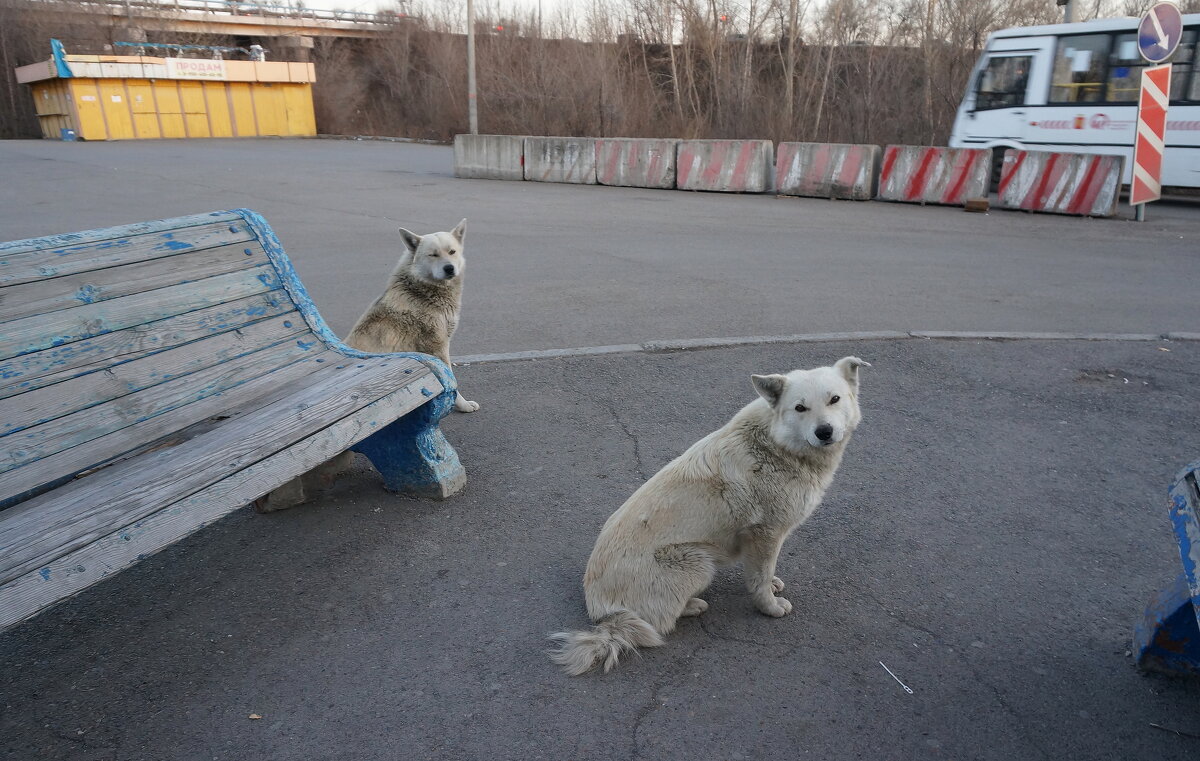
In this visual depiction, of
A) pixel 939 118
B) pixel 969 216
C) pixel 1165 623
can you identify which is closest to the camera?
pixel 1165 623

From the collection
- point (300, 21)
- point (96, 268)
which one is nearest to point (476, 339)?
point (96, 268)

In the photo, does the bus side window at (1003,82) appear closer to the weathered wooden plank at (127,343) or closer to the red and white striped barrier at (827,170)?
the red and white striped barrier at (827,170)

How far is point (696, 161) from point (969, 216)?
5.88m

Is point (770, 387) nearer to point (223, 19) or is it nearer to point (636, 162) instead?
point (636, 162)

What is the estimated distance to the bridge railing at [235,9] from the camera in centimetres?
4641

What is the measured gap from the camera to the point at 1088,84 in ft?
55.2

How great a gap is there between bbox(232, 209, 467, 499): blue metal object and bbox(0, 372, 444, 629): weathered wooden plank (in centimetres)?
49

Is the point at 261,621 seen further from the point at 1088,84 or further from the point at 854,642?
the point at 1088,84

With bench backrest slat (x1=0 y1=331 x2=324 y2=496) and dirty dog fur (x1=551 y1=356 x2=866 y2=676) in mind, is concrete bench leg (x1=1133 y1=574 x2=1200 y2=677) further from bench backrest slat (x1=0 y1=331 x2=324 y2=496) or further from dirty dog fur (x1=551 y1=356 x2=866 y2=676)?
bench backrest slat (x1=0 y1=331 x2=324 y2=496)

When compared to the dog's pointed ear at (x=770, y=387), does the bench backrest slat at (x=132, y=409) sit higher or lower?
lower

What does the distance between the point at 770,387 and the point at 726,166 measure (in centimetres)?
1468

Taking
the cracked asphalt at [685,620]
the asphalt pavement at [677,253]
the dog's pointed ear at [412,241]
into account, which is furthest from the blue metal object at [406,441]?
the asphalt pavement at [677,253]

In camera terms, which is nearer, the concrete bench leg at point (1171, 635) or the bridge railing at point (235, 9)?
the concrete bench leg at point (1171, 635)

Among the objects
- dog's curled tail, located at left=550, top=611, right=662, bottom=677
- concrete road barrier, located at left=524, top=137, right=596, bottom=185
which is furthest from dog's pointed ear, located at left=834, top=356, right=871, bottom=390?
concrete road barrier, located at left=524, top=137, right=596, bottom=185
